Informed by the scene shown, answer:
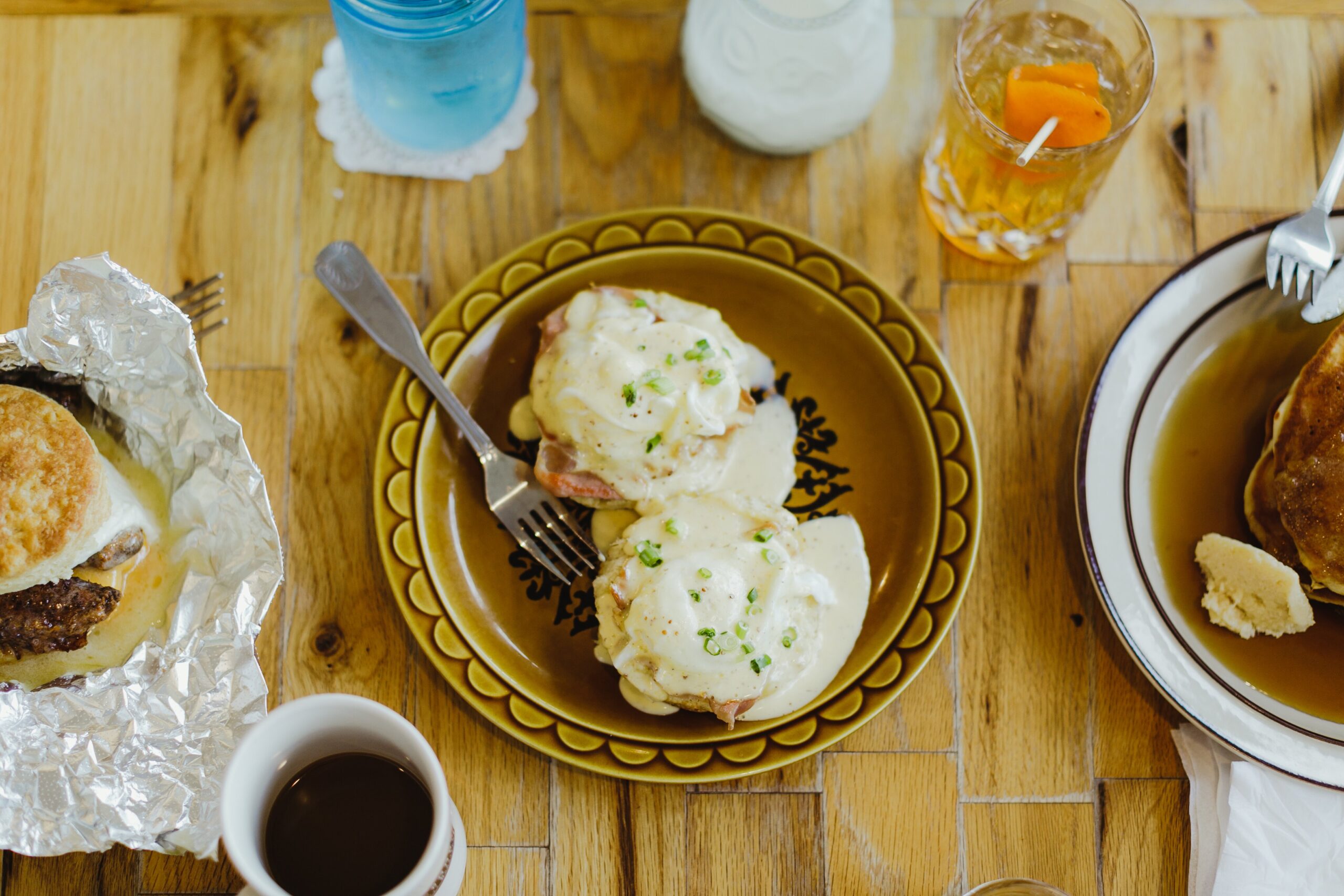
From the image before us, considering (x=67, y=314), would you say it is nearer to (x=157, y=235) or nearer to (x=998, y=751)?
(x=157, y=235)

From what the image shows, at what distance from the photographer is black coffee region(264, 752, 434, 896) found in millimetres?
1533

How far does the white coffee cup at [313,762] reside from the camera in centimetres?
137

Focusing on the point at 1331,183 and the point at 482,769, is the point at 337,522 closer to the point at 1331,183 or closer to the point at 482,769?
the point at 482,769

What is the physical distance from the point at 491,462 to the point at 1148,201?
54.8 inches

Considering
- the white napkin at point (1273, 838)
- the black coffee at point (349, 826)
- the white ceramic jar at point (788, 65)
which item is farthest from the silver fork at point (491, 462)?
the white napkin at point (1273, 838)

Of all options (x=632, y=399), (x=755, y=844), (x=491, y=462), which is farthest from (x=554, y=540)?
(x=755, y=844)

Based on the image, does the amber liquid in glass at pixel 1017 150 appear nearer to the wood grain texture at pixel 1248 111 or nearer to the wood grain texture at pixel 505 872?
the wood grain texture at pixel 1248 111

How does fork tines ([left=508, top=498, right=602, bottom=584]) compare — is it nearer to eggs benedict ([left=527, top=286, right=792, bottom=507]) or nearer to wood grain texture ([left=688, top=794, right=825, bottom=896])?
eggs benedict ([left=527, top=286, right=792, bottom=507])

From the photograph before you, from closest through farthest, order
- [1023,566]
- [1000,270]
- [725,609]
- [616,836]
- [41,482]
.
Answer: [41,482] → [725,609] → [616,836] → [1023,566] → [1000,270]

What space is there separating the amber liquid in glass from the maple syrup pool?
0.40m

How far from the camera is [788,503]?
185 centimetres

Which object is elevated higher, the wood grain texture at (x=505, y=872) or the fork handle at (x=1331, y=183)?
the fork handle at (x=1331, y=183)

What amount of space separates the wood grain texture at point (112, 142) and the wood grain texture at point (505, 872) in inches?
48.1

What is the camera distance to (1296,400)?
1735mm
